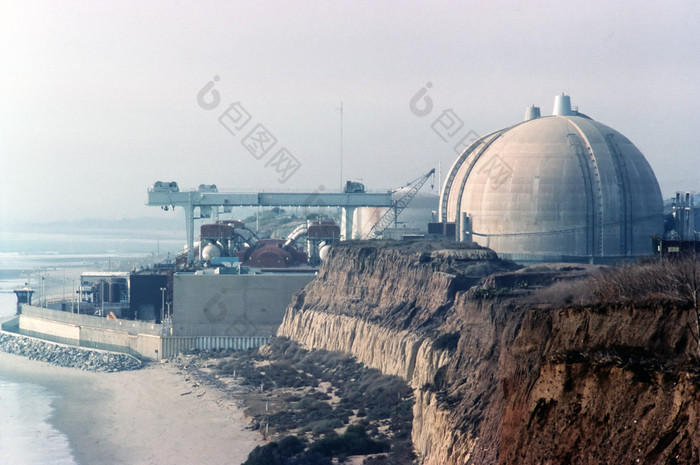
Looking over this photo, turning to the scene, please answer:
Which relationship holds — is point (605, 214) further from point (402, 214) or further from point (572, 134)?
point (402, 214)

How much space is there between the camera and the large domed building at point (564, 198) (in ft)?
222

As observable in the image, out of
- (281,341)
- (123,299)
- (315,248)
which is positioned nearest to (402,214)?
(315,248)

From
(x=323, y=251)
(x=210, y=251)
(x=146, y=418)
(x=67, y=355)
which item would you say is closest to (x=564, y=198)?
(x=323, y=251)

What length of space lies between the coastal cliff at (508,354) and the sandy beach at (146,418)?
312 inches

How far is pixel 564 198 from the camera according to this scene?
6750 cm

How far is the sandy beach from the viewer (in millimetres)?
42469

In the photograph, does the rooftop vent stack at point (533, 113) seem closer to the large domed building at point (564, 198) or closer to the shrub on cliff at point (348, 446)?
the large domed building at point (564, 198)

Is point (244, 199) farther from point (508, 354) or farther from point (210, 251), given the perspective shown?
point (508, 354)

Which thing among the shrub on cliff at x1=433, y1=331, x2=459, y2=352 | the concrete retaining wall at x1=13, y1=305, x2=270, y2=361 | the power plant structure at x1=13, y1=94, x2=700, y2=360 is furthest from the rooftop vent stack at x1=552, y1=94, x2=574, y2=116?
the shrub on cliff at x1=433, y1=331, x2=459, y2=352

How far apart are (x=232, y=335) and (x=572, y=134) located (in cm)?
2606

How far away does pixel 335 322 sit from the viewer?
197ft

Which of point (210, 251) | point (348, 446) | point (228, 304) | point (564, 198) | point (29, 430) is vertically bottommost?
point (29, 430)

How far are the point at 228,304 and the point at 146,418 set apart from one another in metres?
20.5

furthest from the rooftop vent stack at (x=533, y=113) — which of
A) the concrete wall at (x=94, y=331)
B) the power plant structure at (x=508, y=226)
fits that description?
the concrete wall at (x=94, y=331)
